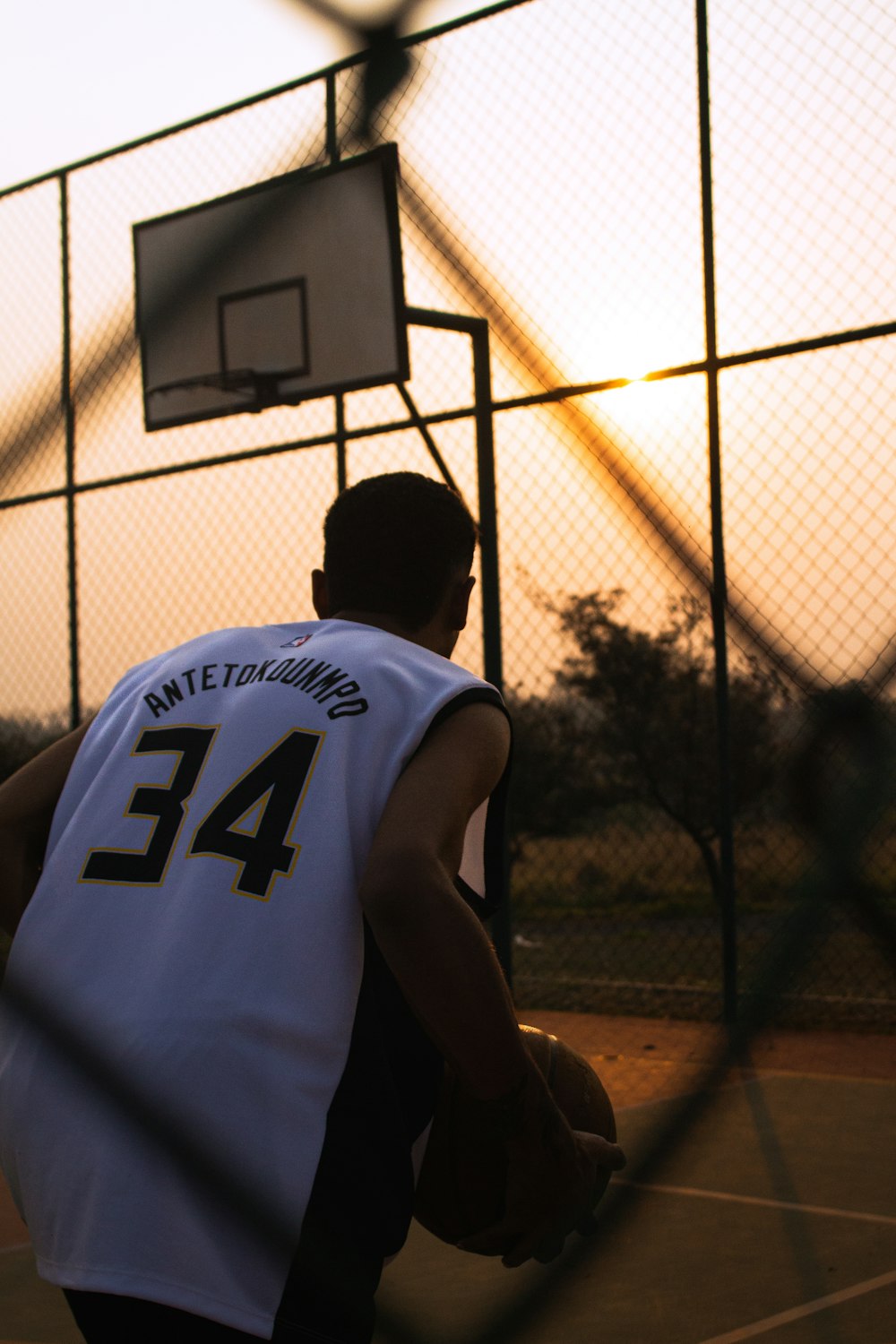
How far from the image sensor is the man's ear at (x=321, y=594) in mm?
1746

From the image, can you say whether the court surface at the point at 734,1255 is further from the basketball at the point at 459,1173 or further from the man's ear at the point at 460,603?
the man's ear at the point at 460,603

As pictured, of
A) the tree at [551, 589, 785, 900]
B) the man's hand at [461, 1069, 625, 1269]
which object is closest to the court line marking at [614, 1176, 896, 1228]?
the tree at [551, 589, 785, 900]

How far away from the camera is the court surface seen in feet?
10.6

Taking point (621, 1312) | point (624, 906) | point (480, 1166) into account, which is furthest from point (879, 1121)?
point (624, 906)

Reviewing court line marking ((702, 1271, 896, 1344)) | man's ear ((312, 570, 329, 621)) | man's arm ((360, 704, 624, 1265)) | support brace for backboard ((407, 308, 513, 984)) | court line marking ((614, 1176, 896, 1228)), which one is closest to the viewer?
man's arm ((360, 704, 624, 1265))

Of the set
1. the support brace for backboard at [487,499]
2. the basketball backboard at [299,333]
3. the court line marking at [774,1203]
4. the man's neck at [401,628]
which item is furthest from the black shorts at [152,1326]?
the support brace for backboard at [487,499]

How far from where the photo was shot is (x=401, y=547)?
165 centimetres

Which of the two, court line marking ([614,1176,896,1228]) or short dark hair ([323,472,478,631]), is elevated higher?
short dark hair ([323,472,478,631])

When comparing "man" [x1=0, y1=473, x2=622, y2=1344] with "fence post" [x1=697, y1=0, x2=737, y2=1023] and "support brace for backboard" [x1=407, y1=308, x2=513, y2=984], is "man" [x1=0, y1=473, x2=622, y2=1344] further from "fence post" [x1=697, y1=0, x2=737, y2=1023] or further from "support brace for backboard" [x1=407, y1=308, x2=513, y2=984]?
"fence post" [x1=697, y1=0, x2=737, y2=1023]

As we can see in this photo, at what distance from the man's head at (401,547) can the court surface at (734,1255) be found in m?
1.02

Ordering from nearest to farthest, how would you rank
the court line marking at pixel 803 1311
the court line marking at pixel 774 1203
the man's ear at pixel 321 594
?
the man's ear at pixel 321 594, the court line marking at pixel 803 1311, the court line marking at pixel 774 1203

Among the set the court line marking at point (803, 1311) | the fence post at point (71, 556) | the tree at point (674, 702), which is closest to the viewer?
the court line marking at point (803, 1311)

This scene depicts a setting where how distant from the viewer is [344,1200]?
134cm

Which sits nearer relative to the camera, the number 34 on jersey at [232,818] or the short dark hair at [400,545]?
the number 34 on jersey at [232,818]
